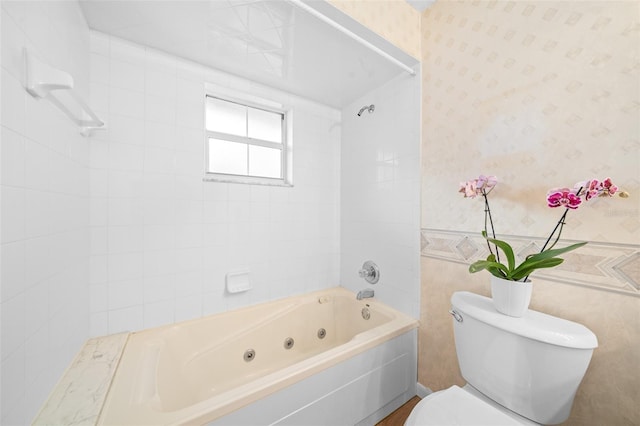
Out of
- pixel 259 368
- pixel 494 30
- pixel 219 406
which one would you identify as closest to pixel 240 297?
pixel 259 368

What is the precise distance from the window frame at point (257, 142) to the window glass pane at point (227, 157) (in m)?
0.03

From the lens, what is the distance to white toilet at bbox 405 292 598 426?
81cm

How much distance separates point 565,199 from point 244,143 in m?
1.85

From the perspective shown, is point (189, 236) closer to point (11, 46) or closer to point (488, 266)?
point (11, 46)

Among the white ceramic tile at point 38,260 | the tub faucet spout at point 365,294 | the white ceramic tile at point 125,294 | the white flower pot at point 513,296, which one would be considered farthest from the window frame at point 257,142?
the white flower pot at point 513,296

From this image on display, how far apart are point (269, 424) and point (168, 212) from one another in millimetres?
1245

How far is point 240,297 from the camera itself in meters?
1.72

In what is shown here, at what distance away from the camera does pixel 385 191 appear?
5.89 feet


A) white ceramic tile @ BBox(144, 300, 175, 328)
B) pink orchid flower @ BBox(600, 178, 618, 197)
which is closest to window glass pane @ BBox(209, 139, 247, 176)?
white ceramic tile @ BBox(144, 300, 175, 328)

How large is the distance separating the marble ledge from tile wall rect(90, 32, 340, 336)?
0.17 meters

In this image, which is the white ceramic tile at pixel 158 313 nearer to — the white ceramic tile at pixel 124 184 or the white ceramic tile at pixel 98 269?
the white ceramic tile at pixel 98 269

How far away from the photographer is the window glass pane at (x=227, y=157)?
5.68 feet

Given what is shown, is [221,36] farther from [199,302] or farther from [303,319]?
[303,319]

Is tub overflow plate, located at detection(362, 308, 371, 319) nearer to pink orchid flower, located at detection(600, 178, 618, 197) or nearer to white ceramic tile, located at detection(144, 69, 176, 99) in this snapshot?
pink orchid flower, located at detection(600, 178, 618, 197)
